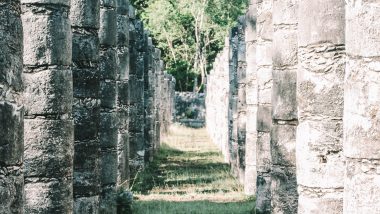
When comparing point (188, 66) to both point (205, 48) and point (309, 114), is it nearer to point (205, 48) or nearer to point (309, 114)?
point (205, 48)

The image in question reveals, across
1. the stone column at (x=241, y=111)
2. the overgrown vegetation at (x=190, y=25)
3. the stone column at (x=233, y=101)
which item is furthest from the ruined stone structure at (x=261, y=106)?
the overgrown vegetation at (x=190, y=25)

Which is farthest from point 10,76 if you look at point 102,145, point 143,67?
point 143,67

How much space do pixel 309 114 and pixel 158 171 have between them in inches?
506

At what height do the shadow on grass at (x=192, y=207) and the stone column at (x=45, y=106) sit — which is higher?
the stone column at (x=45, y=106)

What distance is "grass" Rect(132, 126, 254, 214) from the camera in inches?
539

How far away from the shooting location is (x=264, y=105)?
12.8 m

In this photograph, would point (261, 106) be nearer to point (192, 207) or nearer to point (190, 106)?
point (192, 207)

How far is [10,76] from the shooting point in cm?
489

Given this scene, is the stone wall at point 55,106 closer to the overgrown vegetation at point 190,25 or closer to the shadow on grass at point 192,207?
the shadow on grass at point 192,207

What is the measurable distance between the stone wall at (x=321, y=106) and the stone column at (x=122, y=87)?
2595 mm

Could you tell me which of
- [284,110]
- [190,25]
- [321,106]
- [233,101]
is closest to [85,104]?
[284,110]

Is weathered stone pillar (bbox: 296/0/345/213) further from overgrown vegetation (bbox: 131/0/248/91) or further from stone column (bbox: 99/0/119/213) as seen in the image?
overgrown vegetation (bbox: 131/0/248/91)

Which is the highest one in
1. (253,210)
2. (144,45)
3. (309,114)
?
(144,45)

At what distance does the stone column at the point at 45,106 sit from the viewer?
8.62m
